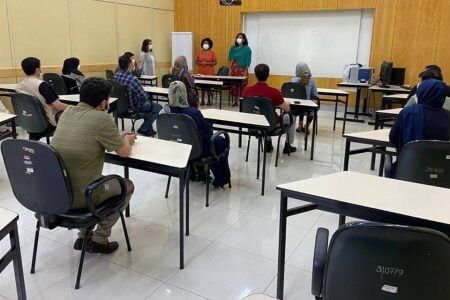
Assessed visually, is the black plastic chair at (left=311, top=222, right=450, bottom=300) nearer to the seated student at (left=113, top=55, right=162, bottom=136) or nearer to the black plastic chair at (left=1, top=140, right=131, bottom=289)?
the black plastic chair at (left=1, top=140, right=131, bottom=289)

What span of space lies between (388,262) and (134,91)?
4.82 meters

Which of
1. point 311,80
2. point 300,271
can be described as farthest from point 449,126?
point 311,80

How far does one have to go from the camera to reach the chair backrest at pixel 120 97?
5.29 meters

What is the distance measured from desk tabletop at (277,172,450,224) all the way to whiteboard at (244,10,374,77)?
7206 mm

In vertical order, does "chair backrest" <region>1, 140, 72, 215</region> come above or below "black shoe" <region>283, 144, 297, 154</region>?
above

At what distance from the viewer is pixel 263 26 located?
9570 millimetres

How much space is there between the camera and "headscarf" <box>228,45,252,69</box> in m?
9.27

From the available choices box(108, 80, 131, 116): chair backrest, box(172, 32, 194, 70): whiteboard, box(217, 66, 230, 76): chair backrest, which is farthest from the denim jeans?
box(172, 32, 194, 70): whiteboard

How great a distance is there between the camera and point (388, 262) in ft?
3.82

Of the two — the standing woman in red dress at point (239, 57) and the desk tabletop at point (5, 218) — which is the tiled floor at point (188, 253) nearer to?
the desk tabletop at point (5, 218)

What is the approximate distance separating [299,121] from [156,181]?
10.9 ft

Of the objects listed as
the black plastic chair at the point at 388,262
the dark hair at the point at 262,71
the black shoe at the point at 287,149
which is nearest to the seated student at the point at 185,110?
the dark hair at the point at 262,71

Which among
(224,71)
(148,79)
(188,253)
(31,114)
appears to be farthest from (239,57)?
(188,253)

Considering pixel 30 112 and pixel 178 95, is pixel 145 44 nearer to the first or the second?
pixel 30 112
